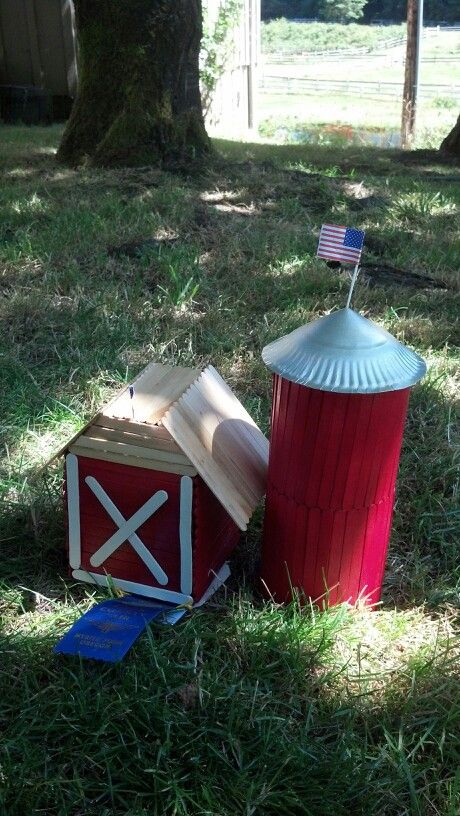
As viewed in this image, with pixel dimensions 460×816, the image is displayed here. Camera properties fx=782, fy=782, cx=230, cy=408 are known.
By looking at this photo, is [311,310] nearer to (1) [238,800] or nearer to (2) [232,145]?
(1) [238,800]

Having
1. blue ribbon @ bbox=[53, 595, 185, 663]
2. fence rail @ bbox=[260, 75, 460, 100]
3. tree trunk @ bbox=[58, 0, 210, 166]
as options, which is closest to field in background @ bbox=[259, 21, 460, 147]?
fence rail @ bbox=[260, 75, 460, 100]

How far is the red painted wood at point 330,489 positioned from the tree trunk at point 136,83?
4.85 meters

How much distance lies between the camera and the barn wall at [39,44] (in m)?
10.5

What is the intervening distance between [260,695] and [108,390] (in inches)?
66.7

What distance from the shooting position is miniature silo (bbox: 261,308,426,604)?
1.97 metres

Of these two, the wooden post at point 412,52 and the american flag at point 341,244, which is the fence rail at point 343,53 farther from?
the american flag at point 341,244

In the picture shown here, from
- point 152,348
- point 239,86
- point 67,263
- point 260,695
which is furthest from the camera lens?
point 239,86

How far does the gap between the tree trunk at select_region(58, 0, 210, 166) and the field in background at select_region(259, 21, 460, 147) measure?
7.88m

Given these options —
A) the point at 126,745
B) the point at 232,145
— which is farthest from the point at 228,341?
the point at 232,145

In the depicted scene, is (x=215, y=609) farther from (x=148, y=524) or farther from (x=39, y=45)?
(x=39, y=45)

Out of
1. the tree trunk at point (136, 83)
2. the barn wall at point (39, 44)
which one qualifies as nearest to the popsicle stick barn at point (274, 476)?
the tree trunk at point (136, 83)

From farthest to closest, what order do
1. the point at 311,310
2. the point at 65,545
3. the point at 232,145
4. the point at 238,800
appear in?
the point at 232,145, the point at 311,310, the point at 65,545, the point at 238,800

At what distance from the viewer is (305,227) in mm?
5320

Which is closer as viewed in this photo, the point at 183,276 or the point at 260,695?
the point at 260,695
